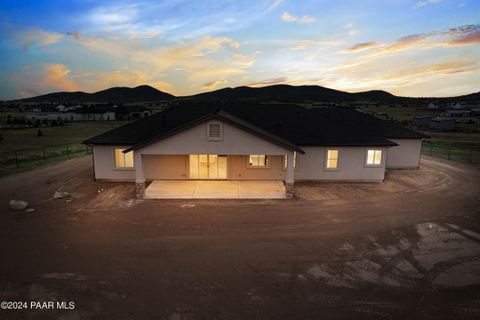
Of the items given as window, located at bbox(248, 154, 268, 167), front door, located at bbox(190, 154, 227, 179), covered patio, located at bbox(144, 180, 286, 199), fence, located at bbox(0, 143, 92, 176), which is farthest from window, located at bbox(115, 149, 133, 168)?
fence, located at bbox(0, 143, 92, 176)

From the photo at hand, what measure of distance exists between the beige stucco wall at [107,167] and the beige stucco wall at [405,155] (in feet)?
64.2

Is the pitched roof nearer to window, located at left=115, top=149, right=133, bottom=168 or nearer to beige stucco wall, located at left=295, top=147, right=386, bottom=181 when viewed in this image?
beige stucco wall, located at left=295, top=147, right=386, bottom=181

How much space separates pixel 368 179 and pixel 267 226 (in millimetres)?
10009

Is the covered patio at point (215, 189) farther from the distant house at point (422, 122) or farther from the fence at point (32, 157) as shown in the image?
the distant house at point (422, 122)

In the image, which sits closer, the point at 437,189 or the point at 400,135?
the point at 437,189

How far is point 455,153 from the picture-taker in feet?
92.7

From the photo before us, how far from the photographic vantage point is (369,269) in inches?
A: 318

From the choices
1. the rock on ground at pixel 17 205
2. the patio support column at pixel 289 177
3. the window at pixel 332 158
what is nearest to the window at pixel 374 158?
the window at pixel 332 158

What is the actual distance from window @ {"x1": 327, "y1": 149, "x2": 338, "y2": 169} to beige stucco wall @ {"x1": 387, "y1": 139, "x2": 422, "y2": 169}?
275 inches

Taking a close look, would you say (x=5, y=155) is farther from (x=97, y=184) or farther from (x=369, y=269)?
(x=369, y=269)

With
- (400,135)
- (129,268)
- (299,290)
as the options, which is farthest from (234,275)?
(400,135)

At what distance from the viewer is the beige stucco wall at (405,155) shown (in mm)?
21609

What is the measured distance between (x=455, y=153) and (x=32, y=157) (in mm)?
41214

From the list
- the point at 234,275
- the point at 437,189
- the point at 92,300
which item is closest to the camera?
the point at 92,300
